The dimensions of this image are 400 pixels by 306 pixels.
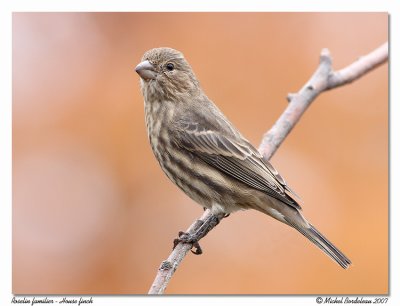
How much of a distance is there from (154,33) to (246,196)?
5.49 ft

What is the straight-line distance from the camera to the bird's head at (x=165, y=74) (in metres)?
6.48

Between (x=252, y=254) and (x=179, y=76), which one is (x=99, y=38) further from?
(x=252, y=254)

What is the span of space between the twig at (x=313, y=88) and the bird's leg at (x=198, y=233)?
0.10 feet

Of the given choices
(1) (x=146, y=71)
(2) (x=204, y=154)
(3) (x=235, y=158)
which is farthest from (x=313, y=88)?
(1) (x=146, y=71)

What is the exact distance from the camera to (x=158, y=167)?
23.1 ft

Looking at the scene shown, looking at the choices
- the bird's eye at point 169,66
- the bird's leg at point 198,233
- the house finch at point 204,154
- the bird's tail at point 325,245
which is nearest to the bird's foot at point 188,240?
the bird's leg at point 198,233

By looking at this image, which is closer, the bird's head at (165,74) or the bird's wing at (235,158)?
the bird's wing at (235,158)

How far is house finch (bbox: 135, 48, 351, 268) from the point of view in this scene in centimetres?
616

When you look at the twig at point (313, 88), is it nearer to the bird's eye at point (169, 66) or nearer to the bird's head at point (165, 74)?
the bird's head at point (165, 74)

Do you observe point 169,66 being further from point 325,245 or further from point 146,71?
point 325,245

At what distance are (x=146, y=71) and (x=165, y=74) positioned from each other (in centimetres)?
19

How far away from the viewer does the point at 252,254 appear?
6.71 metres

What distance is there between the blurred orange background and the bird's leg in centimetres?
23

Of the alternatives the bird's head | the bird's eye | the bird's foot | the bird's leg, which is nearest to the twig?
the bird's leg
